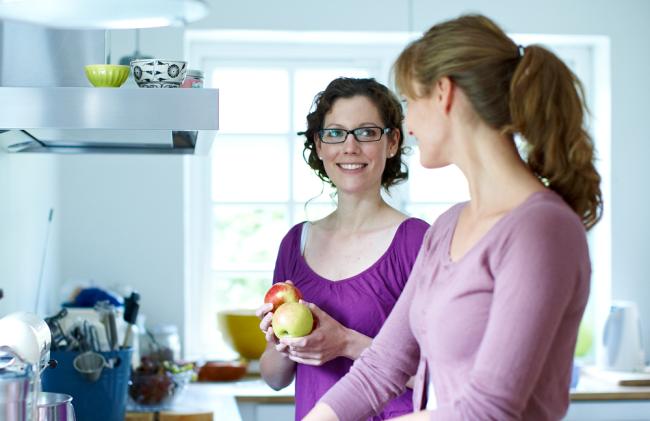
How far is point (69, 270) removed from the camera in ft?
12.0

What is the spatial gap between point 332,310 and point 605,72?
2333mm

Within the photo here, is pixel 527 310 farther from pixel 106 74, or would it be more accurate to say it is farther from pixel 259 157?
pixel 259 157

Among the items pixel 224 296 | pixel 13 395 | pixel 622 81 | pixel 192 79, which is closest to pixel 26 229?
pixel 224 296

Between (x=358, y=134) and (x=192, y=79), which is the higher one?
(x=192, y=79)

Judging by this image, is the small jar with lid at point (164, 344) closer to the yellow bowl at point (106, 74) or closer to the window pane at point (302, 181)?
the window pane at point (302, 181)

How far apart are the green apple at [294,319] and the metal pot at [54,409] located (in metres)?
0.44

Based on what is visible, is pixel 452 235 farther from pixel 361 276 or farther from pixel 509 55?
pixel 361 276

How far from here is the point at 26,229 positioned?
296cm

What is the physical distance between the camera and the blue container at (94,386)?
2.29 metres

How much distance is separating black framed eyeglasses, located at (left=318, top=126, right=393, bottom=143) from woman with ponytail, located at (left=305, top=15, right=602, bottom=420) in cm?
65

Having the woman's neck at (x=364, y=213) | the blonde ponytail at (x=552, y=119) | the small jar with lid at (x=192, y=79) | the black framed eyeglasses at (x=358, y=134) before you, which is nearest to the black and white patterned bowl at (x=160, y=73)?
the small jar with lid at (x=192, y=79)

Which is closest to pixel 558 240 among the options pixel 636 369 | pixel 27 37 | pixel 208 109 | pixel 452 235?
pixel 452 235

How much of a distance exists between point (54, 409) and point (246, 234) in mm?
2227

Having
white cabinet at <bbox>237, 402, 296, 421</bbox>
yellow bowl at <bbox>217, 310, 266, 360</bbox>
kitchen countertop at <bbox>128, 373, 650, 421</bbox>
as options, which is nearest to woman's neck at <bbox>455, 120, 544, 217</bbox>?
kitchen countertop at <bbox>128, 373, 650, 421</bbox>
